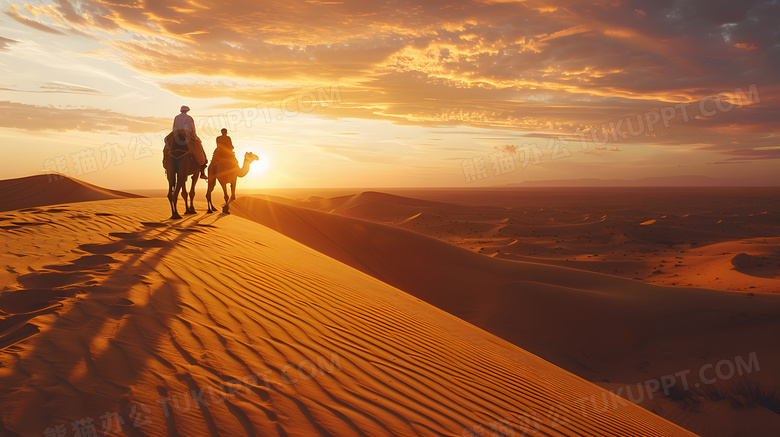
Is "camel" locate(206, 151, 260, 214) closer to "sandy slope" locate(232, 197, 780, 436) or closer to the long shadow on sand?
"sandy slope" locate(232, 197, 780, 436)

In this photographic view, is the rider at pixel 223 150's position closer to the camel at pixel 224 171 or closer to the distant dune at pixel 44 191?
the camel at pixel 224 171

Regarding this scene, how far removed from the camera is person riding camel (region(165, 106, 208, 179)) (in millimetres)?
9258

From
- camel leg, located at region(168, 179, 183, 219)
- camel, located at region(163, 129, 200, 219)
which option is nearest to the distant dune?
camel leg, located at region(168, 179, 183, 219)

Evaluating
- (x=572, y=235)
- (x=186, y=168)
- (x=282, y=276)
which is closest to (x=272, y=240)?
(x=186, y=168)

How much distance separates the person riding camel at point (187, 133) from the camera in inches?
364

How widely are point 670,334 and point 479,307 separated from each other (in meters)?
4.71

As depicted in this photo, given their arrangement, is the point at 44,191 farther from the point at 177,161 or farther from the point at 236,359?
the point at 236,359

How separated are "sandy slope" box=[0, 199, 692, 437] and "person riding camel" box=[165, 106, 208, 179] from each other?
10.9ft

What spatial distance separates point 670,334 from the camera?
391 inches

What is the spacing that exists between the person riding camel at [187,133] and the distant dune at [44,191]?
525 inches

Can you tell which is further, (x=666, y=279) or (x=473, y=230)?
(x=473, y=230)

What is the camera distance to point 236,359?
316 centimetres

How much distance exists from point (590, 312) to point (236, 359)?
10369 mm

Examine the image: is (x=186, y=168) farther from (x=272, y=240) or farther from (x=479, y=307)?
(x=479, y=307)
